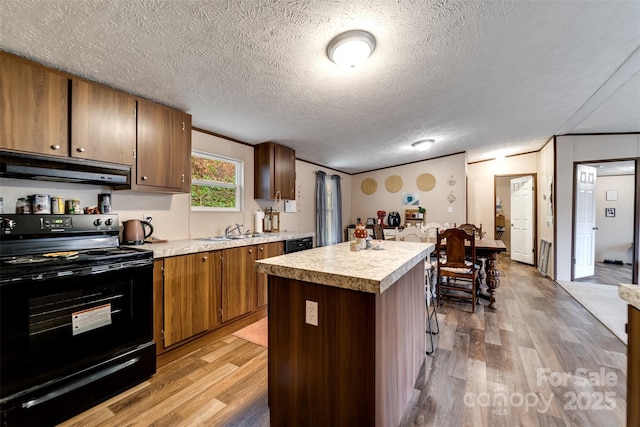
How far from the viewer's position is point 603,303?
3322 mm

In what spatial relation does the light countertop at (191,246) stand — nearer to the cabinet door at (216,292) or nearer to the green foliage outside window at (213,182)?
the cabinet door at (216,292)

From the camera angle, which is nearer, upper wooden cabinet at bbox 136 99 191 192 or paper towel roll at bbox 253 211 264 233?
upper wooden cabinet at bbox 136 99 191 192

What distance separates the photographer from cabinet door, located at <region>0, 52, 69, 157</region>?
1537 millimetres

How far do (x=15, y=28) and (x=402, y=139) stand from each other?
4148mm

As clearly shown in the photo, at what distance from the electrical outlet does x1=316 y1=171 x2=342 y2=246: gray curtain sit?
13.2 feet

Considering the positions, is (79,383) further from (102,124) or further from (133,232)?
(102,124)

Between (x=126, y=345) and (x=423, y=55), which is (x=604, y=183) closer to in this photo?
(x=423, y=55)

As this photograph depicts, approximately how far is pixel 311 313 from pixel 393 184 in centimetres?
562

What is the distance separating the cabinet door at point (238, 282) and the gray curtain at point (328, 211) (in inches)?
102

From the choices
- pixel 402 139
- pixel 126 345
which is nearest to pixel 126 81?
pixel 126 345

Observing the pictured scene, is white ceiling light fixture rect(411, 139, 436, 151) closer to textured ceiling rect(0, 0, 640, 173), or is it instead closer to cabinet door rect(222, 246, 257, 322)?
textured ceiling rect(0, 0, 640, 173)

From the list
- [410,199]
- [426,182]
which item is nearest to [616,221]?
[426,182]

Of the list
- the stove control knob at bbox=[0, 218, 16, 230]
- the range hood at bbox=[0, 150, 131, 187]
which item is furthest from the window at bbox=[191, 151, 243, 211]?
the stove control knob at bbox=[0, 218, 16, 230]

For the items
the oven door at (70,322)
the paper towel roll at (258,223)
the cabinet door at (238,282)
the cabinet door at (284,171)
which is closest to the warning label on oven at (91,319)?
the oven door at (70,322)
